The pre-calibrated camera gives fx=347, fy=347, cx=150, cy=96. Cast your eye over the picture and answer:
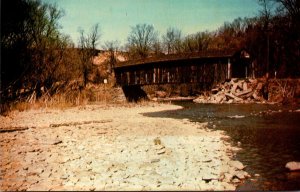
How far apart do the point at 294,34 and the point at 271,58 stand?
286 cm

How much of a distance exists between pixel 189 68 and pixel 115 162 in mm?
28343

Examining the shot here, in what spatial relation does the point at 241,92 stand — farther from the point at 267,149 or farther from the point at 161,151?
the point at 161,151

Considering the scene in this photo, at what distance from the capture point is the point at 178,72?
116ft

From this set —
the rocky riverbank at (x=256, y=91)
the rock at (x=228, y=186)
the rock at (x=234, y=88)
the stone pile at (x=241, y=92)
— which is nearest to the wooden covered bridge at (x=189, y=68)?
the rocky riverbank at (x=256, y=91)

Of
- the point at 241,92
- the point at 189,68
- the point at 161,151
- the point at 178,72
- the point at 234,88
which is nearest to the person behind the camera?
the point at 161,151

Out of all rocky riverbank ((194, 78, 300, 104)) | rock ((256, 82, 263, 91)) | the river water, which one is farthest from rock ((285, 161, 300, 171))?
rock ((256, 82, 263, 91))

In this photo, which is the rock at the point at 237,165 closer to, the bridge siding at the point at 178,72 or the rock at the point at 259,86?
the rock at the point at 259,86

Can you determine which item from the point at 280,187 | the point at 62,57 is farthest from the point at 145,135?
the point at 62,57

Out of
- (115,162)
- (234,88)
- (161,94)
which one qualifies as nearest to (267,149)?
(115,162)

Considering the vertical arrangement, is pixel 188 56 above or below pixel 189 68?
above

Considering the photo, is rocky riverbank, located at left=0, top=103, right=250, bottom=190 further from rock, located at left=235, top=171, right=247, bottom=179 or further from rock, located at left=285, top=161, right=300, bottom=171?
rock, located at left=285, top=161, right=300, bottom=171

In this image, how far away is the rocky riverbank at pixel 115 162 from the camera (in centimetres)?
585

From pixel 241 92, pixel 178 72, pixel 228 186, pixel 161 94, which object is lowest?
pixel 228 186

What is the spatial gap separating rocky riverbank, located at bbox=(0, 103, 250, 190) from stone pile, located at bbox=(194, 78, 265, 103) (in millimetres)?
18936
